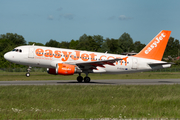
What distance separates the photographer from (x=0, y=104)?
12523 mm

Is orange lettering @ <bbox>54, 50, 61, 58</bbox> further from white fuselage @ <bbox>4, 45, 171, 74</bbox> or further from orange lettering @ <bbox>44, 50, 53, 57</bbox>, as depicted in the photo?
orange lettering @ <bbox>44, 50, 53, 57</bbox>

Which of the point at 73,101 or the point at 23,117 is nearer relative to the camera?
the point at 23,117

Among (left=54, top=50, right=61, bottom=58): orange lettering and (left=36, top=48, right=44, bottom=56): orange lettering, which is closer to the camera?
(left=36, top=48, right=44, bottom=56): orange lettering

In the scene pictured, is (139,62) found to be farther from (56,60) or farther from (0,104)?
(0,104)

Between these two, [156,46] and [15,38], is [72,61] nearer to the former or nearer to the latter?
[156,46]

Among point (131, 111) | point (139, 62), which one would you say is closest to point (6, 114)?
point (131, 111)

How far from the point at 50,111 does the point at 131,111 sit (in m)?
3.55

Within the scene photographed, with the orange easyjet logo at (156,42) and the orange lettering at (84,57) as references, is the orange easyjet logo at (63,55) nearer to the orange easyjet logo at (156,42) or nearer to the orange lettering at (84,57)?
the orange lettering at (84,57)

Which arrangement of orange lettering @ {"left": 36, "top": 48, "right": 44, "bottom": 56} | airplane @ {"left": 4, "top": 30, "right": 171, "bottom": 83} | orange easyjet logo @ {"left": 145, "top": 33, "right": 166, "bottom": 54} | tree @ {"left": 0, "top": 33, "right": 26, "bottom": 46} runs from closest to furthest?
airplane @ {"left": 4, "top": 30, "right": 171, "bottom": 83}
orange lettering @ {"left": 36, "top": 48, "right": 44, "bottom": 56}
orange easyjet logo @ {"left": 145, "top": 33, "right": 166, "bottom": 54}
tree @ {"left": 0, "top": 33, "right": 26, "bottom": 46}

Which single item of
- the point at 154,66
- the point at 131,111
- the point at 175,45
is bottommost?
the point at 131,111

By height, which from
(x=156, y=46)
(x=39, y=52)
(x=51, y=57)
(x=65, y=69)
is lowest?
(x=65, y=69)

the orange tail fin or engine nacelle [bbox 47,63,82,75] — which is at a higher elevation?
the orange tail fin

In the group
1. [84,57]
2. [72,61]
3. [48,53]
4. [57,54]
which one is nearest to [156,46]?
[84,57]

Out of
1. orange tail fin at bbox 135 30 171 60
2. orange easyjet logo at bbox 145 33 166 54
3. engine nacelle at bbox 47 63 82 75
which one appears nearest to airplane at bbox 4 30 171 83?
engine nacelle at bbox 47 63 82 75
